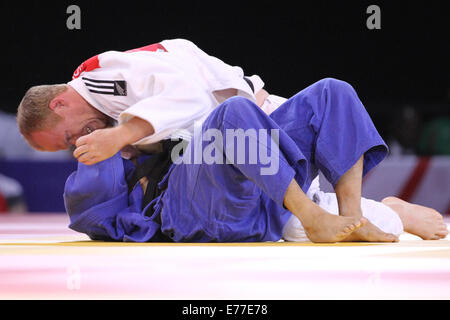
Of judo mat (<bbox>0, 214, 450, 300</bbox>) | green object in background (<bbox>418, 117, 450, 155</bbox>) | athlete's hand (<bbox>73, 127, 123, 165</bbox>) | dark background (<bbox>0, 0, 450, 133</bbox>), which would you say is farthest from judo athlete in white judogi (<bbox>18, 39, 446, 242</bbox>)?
green object in background (<bbox>418, 117, 450, 155</bbox>)

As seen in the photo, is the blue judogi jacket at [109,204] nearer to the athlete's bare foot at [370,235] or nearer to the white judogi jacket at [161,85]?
the white judogi jacket at [161,85]

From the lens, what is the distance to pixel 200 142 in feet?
5.33

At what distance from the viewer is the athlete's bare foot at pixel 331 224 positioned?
5.04 ft

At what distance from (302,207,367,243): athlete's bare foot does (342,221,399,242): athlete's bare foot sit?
14 centimetres

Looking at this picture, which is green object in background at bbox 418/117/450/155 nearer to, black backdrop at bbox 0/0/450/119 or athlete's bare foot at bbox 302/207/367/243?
black backdrop at bbox 0/0/450/119

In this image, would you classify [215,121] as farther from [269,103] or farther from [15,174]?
[15,174]

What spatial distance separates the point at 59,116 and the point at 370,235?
2.92ft

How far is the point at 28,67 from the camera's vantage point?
16.5ft

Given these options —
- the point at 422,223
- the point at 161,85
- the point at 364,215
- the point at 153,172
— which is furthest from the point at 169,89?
the point at 422,223

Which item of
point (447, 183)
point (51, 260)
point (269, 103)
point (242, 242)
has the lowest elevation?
point (447, 183)

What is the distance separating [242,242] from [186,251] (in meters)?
0.33

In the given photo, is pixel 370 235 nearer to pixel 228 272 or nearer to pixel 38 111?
pixel 228 272

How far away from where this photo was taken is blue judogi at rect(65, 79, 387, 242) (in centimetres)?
158

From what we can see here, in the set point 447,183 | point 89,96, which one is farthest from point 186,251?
point 447,183
